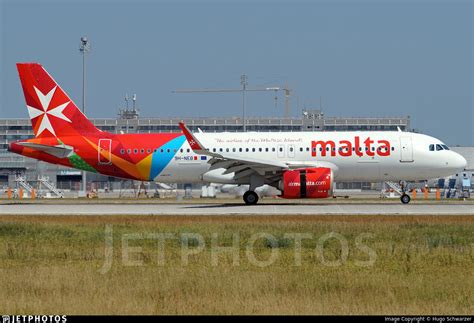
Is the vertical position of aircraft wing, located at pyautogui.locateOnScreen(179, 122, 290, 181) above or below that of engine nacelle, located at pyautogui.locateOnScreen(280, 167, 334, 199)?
above

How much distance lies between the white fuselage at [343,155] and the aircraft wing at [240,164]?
81 cm

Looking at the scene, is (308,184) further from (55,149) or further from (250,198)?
(55,149)

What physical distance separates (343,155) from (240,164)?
219 inches

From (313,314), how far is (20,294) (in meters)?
5.86

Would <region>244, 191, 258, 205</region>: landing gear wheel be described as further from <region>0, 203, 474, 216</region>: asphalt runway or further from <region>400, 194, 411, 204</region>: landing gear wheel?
<region>400, 194, 411, 204</region>: landing gear wheel

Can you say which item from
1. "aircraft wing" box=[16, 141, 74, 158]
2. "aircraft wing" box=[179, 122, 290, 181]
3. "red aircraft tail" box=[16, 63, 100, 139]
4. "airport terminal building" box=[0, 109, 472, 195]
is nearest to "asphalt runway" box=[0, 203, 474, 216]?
"aircraft wing" box=[179, 122, 290, 181]

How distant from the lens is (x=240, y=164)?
149 feet

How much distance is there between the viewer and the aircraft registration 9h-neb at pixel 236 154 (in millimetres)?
45594

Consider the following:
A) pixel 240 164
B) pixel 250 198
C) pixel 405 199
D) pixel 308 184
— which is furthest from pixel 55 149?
pixel 405 199

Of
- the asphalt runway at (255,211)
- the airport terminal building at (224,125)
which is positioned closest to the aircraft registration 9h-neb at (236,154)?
the asphalt runway at (255,211)

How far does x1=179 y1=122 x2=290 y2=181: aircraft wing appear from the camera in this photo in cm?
4397

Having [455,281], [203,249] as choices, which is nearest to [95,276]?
[203,249]

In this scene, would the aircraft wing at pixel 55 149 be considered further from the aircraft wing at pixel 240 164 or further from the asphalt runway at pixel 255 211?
the aircraft wing at pixel 240 164

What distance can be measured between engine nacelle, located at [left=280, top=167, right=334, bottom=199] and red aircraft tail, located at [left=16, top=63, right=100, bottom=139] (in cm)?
1254
